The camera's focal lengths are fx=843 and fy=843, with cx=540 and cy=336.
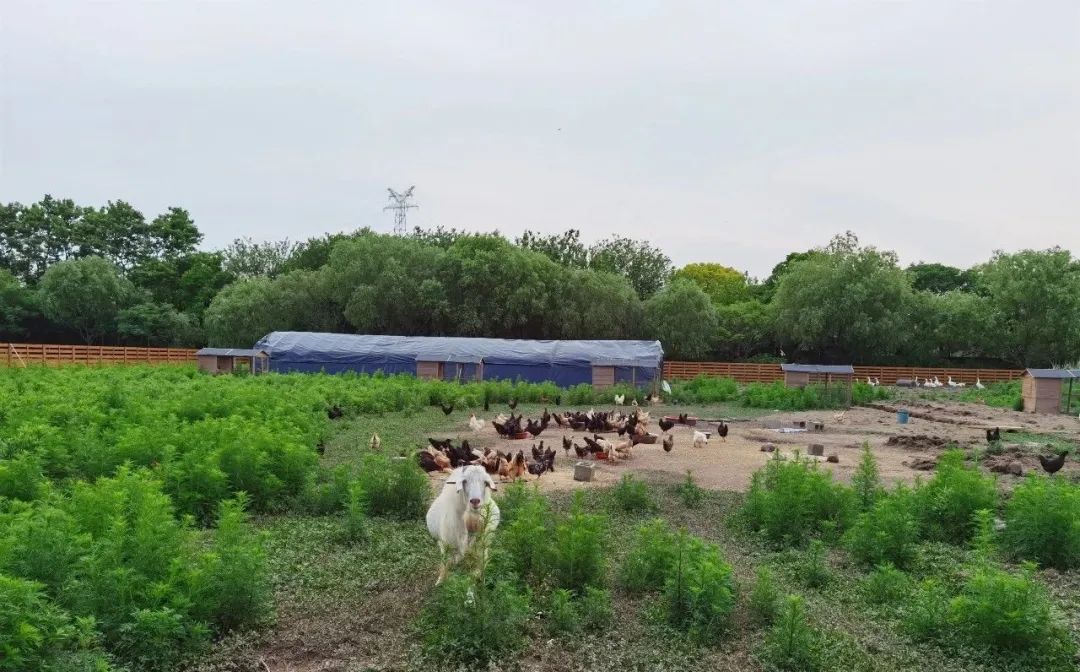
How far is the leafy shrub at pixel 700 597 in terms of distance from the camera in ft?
21.2

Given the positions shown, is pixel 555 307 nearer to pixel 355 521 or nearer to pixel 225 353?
pixel 225 353

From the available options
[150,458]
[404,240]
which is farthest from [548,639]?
[404,240]

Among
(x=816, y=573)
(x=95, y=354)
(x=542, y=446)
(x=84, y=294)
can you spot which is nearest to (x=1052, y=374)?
(x=542, y=446)

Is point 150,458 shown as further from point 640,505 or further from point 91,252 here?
point 91,252

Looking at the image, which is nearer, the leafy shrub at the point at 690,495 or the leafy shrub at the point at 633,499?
the leafy shrub at the point at 633,499

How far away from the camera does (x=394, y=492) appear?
1032 cm

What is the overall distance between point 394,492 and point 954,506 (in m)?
6.64

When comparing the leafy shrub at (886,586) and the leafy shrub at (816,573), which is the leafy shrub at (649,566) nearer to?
the leafy shrub at (816,573)

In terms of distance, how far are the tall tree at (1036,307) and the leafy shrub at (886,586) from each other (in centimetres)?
5107

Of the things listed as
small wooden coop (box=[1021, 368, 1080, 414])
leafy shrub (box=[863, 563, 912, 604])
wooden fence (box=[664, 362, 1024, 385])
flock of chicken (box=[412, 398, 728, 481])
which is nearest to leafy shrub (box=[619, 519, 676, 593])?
leafy shrub (box=[863, 563, 912, 604])

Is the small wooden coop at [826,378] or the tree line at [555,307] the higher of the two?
the tree line at [555,307]

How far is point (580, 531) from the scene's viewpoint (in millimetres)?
7312

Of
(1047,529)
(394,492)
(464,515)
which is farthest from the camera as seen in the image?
(394,492)

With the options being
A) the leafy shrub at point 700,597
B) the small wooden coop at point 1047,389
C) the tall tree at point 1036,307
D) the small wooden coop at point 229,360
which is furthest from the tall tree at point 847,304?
the leafy shrub at point 700,597
